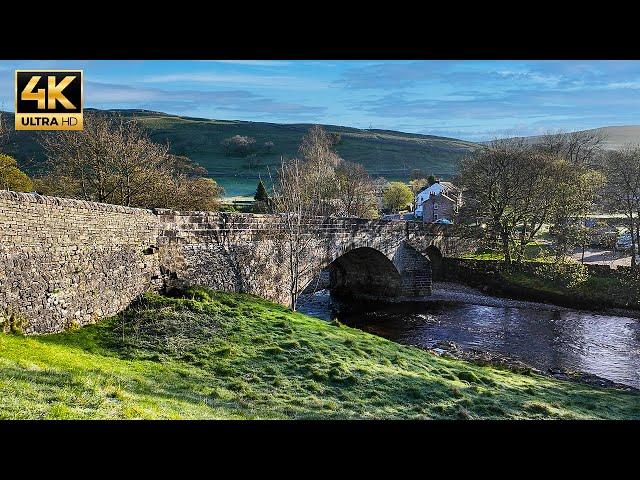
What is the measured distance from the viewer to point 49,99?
5613 mm

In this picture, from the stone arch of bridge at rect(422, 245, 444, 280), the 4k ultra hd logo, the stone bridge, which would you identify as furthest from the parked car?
the 4k ultra hd logo

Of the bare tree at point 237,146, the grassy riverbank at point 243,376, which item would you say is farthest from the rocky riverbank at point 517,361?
the bare tree at point 237,146

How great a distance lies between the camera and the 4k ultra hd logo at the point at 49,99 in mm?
5293

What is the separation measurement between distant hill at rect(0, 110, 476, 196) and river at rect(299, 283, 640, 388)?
27.4m

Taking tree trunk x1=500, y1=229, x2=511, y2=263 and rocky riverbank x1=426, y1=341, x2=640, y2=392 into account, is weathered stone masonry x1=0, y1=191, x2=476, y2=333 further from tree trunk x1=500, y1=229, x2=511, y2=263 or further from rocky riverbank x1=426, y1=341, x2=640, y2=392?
tree trunk x1=500, y1=229, x2=511, y2=263

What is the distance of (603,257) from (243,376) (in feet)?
90.2

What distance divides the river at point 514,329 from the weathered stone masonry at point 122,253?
10.5 ft

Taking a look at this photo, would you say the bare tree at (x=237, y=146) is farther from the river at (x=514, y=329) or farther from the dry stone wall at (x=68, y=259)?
the dry stone wall at (x=68, y=259)

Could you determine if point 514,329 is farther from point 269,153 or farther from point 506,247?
point 269,153

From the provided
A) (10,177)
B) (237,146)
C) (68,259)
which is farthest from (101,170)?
(237,146)

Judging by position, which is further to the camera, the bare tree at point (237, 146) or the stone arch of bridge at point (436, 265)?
the bare tree at point (237, 146)
